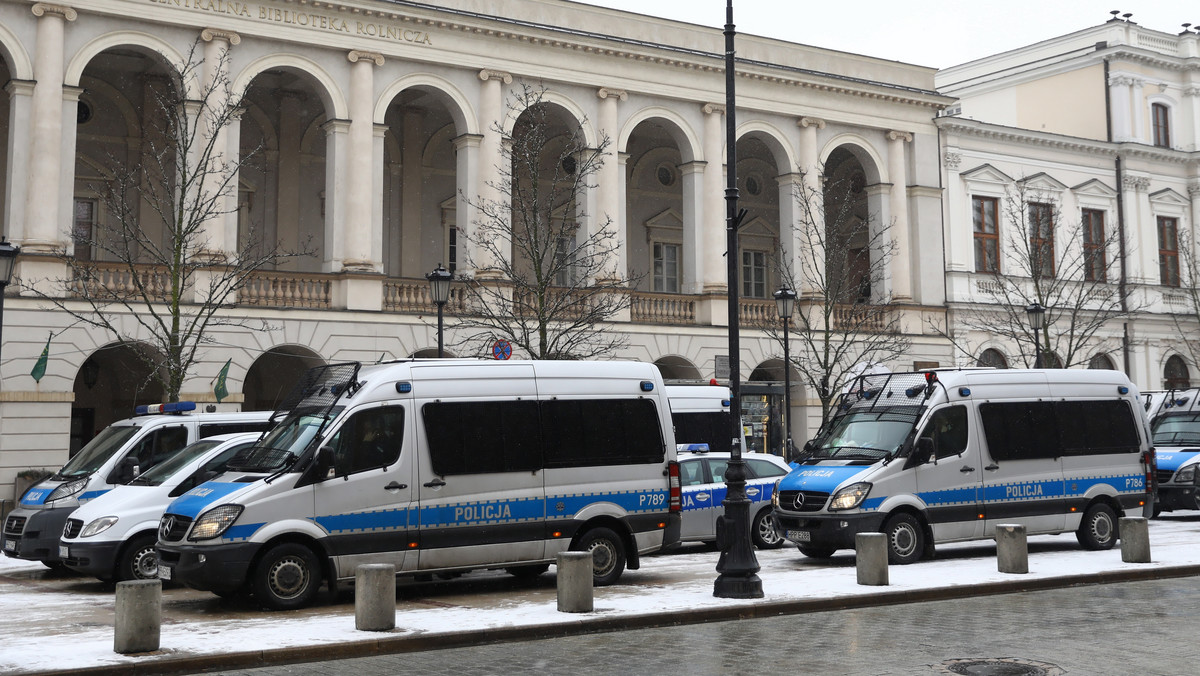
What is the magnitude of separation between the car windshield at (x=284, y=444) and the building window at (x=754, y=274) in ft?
87.0

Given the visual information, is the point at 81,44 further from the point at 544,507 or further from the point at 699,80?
the point at 544,507

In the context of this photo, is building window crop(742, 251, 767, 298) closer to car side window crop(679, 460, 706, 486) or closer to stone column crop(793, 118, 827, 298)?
stone column crop(793, 118, 827, 298)

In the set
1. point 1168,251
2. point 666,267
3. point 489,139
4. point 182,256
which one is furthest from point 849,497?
point 1168,251

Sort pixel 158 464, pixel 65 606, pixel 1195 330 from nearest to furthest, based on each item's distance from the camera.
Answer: pixel 65 606 → pixel 158 464 → pixel 1195 330

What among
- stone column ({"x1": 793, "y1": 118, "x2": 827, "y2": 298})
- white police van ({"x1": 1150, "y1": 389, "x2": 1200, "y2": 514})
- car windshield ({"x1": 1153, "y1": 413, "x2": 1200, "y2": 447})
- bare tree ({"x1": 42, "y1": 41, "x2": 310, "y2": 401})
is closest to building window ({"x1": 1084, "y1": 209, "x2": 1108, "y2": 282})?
stone column ({"x1": 793, "y1": 118, "x2": 827, "y2": 298})

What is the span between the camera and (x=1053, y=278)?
125 feet

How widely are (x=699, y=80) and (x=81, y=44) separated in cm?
1603

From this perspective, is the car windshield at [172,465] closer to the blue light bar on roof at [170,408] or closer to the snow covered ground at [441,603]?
the blue light bar on roof at [170,408]

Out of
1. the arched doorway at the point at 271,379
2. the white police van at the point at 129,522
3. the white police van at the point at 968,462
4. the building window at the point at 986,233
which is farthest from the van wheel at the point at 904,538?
the building window at the point at 986,233

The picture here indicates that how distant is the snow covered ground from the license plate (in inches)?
14.6

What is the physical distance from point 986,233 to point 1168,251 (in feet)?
29.6

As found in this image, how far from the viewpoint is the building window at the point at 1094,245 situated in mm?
40844

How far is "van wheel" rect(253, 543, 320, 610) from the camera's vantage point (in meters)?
12.0

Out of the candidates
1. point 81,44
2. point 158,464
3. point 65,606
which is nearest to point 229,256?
point 81,44
